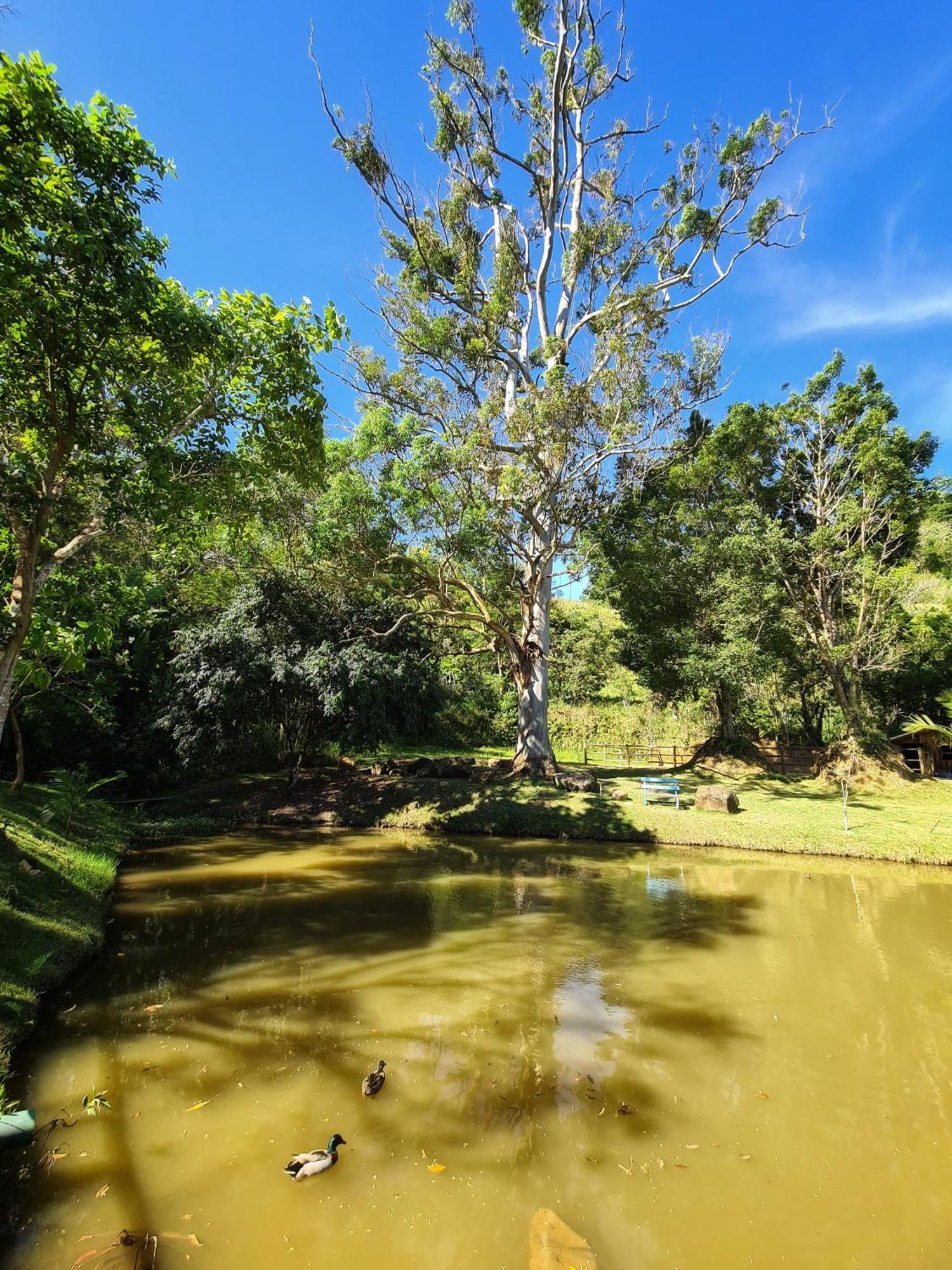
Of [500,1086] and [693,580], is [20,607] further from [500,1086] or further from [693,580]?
[693,580]

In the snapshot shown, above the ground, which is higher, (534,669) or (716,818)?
(534,669)

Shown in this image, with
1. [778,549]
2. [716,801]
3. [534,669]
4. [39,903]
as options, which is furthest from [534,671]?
[39,903]

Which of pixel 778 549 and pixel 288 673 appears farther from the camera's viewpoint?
pixel 778 549

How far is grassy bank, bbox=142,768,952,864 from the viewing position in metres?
12.1

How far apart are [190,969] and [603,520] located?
51.1 ft

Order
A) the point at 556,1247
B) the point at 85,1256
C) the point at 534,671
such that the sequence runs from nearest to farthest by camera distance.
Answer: the point at 85,1256 → the point at 556,1247 → the point at 534,671

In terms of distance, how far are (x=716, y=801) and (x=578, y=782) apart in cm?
335

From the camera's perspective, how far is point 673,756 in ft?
74.6

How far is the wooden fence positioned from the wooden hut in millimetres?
3126

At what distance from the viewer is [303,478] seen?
826 cm

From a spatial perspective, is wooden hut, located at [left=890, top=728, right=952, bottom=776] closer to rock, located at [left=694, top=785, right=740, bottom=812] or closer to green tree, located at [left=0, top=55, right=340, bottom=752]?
rock, located at [left=694, top=785, right=740, bottom=812]

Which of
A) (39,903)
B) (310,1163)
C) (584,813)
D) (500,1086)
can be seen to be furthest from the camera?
(584,813)

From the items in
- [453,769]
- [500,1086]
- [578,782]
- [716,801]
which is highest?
[453,769]

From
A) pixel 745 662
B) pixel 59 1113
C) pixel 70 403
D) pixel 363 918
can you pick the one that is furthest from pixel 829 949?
pixel 745 662
